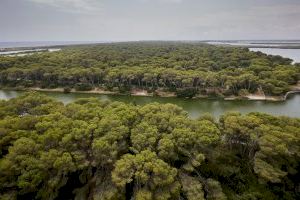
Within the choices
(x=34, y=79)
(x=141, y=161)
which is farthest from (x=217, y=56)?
(x=141, y=161)

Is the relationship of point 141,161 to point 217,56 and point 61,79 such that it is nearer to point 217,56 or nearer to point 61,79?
point 61,79

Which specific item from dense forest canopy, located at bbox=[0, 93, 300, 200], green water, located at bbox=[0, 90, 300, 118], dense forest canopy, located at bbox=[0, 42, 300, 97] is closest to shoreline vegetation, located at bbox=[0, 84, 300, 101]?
dense forest canopy, located at bbox=[0, 42, 300, 97]

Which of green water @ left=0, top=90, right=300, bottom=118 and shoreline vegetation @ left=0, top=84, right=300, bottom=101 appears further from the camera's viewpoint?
shoreline vegetation @ left=0, top=84, right=300, bottom=101

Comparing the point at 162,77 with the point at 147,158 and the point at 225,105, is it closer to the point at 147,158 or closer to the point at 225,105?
the point at 225,105

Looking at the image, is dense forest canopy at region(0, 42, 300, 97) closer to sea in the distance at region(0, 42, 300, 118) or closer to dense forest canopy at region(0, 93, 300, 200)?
sea in the distance at region(0, 42, 300, 118)

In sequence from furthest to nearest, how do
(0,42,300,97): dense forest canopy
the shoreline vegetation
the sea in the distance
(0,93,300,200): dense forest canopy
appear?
(0,42,300,97): dense forest canopy
the shoreline vegetation
the sea in the distance
(0,93,300,200): dense forest canopy

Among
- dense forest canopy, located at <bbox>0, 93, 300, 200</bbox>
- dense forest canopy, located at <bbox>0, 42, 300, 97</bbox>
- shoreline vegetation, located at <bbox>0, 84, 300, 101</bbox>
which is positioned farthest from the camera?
dense forest canopy, located at <bbox>0, 42, 300, 97</bbox>

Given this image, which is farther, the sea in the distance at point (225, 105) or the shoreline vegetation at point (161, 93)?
the shoreline vegetation at point (161, 93)

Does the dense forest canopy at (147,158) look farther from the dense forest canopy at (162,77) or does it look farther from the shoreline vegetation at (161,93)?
the dense forest canopy at (162,77)

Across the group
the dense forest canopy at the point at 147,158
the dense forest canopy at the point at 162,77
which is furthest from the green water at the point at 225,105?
the dense forest canopy at the point at 147,158

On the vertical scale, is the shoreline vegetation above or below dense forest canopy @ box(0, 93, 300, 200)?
below
